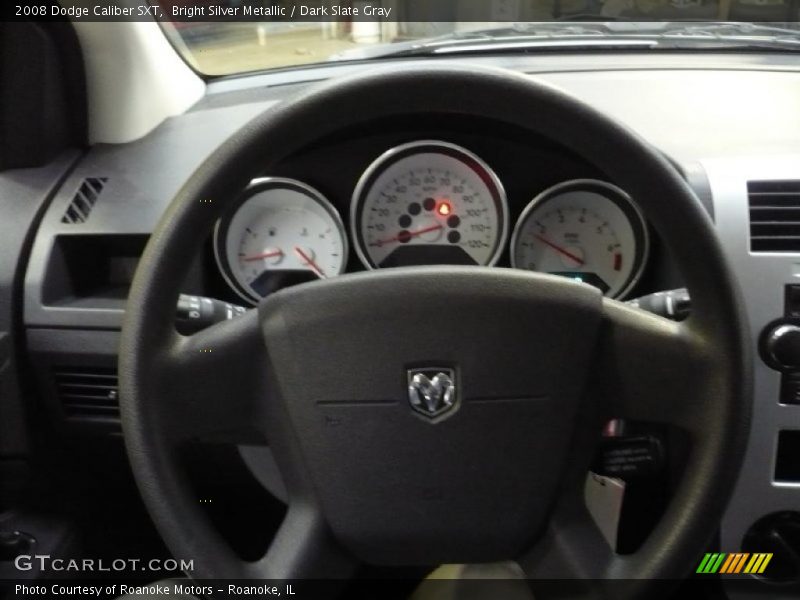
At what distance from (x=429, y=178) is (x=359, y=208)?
0.12 meters

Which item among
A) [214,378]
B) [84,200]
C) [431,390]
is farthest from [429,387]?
[84,200]

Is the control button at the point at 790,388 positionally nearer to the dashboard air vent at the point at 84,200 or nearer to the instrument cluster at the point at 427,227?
the instrument cluster at the point at 427,227

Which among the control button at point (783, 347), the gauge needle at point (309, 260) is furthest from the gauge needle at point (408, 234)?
the control button at point (783, 347)

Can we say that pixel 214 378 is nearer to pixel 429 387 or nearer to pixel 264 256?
pixel 429 387

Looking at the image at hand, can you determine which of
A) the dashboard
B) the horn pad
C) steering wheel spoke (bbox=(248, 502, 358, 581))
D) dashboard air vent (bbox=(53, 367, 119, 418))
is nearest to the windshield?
the dashboard

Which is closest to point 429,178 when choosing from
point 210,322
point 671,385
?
point 210,322

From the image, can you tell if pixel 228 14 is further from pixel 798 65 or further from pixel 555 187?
pixel 798 65

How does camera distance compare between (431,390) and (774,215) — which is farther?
(774,215)

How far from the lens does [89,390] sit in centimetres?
147

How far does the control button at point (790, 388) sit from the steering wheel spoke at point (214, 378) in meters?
0.73

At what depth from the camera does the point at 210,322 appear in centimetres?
115

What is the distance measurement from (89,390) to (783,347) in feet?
3.44

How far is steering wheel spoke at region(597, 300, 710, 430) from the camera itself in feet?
3.31

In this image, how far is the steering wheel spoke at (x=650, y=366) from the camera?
1.01 m
